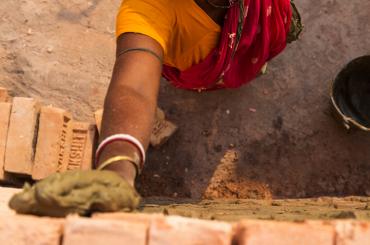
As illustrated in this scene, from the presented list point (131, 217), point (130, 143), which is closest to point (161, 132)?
point (130, 143)

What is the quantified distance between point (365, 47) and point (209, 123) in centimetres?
118

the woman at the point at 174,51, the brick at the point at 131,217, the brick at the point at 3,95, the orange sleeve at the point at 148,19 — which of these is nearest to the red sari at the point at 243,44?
the woman at the point at 174,51

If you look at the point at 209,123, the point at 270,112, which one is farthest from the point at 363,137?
the point at 209,123

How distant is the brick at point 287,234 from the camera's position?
1.26 meters

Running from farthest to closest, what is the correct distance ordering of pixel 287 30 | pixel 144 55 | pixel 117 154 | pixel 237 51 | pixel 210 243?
1. pixel 287 30
2. pixel 237 51
3. pixel 144 55
4. pixel 117 154
5. pixel 210 243

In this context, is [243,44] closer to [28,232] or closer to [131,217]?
[131,217]

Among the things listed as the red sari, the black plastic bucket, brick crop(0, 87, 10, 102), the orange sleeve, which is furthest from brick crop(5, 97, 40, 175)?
the black plastic bucket

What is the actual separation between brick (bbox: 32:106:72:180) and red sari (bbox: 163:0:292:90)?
728 mm

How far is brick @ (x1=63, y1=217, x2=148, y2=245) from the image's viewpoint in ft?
4.16

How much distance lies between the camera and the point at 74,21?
3656mm

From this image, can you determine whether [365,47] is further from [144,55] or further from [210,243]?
[210,243]

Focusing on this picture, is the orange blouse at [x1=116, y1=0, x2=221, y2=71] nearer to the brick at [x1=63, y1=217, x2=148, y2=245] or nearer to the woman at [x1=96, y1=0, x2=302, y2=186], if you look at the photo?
the woman at [x1=96, y1=0, x2=302, y2=186]

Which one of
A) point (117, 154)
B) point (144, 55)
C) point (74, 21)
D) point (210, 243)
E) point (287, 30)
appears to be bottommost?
point (210, 243)

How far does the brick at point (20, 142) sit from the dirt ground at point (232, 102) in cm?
54
